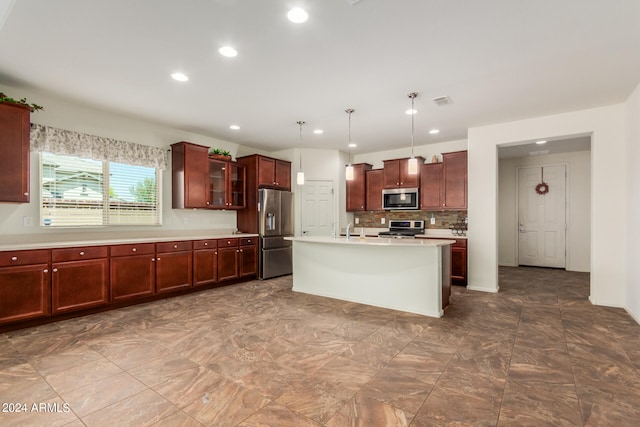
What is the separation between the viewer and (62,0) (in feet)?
7.00

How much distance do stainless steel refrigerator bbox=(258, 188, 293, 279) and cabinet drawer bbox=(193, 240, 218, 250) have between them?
3.12 ft

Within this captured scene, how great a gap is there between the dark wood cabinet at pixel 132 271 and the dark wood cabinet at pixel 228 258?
111 cm

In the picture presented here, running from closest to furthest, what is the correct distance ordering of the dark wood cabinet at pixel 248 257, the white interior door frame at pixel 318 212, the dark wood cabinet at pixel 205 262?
the dark wood cabinet at pixel 205 262, the dark wood cabinet at pixel 248 257, the white interior door frame at pixel 318 212

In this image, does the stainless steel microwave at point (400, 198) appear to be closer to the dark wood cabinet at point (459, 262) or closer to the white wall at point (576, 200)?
the dark wood cabinet at point (459, 262)

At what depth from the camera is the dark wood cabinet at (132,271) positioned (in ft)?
13.1

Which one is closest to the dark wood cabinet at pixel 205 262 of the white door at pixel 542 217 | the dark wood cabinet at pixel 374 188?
the dark wood cabinet at pixel 374 188

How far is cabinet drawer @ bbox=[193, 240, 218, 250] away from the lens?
4922mm

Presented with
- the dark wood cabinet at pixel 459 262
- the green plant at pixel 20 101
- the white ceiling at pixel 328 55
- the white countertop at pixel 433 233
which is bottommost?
the dark wood cabinet at pixel 459 262

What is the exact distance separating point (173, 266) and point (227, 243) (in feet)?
3.34

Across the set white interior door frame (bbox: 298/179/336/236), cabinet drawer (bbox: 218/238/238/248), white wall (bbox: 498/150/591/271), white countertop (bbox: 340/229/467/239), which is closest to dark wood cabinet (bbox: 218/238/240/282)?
cabinet drawer (bbox: 218/238/238/248)

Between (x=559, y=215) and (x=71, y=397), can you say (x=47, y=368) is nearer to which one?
(x=71, y=397)

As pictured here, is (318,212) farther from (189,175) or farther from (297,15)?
(297,15)

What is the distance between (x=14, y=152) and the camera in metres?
3.39

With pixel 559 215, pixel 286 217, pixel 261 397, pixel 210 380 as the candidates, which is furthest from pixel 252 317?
pixel 559 215
